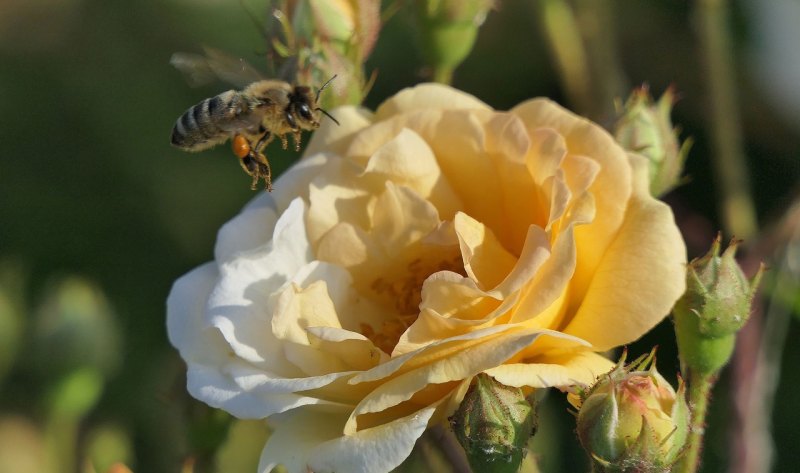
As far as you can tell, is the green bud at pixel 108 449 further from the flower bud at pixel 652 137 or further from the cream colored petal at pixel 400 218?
the flower bud at pixel 652 137

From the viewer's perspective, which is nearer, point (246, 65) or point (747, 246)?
point (246, 65)

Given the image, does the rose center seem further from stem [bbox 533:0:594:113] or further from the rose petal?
stem [bbox 533:0:594:113]

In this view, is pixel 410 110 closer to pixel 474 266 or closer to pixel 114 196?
pixel 474 266

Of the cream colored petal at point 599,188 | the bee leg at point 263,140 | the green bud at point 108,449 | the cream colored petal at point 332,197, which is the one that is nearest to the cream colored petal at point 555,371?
the cream colored petal at point 599,188

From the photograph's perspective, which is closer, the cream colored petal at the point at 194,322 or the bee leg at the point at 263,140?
the cream colored petal at the point at 194,322

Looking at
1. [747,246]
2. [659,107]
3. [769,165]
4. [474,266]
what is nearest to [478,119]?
[474,266]
